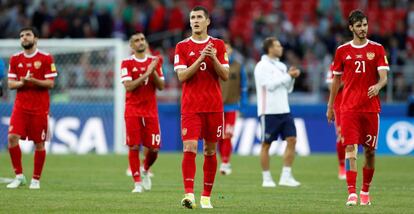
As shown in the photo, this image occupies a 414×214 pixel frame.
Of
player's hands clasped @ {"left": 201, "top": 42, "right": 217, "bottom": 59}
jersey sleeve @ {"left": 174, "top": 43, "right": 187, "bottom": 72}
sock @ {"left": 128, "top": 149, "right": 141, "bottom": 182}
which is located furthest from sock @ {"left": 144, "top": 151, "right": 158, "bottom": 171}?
player's hands clasped @ {"left": 201, "top": 42, "right": 217, "bottom": 59}

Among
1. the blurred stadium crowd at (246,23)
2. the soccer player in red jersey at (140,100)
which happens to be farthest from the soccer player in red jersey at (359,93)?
the blurred stadium crowd at (246,23)

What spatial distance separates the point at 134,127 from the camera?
16.4 meters

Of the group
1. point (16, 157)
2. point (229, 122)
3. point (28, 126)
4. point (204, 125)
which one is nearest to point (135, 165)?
point (28, 126)

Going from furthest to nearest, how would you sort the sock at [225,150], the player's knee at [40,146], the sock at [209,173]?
the sock at [225,150] < the player's knee at [40,146] < the sock at [209,173]

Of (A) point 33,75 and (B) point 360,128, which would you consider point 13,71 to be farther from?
(B) point 360,128

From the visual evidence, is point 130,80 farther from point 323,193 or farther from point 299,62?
point 299,62

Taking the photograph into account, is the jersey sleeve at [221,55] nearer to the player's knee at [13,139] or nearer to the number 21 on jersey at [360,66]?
the number 21 on jersey at [360,66]

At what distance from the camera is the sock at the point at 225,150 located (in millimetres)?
21156

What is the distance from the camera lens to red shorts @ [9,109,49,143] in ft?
54.7

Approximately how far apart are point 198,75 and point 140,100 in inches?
143

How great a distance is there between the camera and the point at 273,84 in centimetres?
1838

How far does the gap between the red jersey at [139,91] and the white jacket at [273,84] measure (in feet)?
8.27

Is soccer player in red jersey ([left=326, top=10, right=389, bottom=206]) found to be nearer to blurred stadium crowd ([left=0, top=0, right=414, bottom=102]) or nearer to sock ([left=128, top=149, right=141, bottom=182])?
sock ([left=128, top=149, right=141, bottom=182])

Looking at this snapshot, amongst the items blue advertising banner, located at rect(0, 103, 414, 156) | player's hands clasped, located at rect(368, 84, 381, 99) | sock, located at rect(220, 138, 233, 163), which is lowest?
blue advertising banner, located at rect(0, 103, 414, 156)
